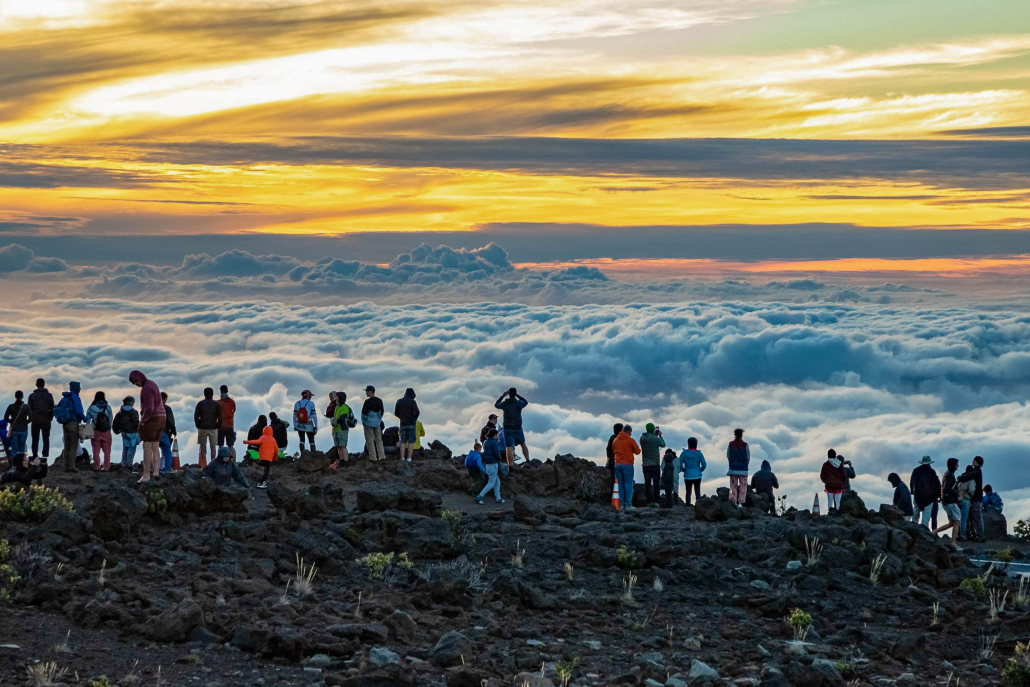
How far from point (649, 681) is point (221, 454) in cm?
894

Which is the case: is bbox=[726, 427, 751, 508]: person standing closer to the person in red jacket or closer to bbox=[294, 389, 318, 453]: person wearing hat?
the person in red jacket

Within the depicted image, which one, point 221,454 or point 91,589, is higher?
point 221,454

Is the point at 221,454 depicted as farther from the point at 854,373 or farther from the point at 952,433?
the point at 854,373

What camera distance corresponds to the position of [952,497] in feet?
60.8

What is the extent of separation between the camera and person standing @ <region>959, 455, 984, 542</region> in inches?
733

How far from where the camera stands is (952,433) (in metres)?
121

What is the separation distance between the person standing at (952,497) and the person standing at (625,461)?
18.4 feet

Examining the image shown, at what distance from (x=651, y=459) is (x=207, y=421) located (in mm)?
8209

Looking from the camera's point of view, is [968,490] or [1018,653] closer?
[1018,653]

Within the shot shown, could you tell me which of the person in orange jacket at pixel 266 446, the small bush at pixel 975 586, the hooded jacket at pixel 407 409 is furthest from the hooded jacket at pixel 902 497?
the person in orange jacket at pixel 266 446

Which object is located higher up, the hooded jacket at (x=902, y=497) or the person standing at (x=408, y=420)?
the person standing at (x=408, y=420)

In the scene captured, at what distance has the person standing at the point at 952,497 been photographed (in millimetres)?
18469

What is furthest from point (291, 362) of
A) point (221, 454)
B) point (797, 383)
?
point (221, 454)

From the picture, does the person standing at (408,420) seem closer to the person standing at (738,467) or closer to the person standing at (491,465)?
the person standing at (491,465)
